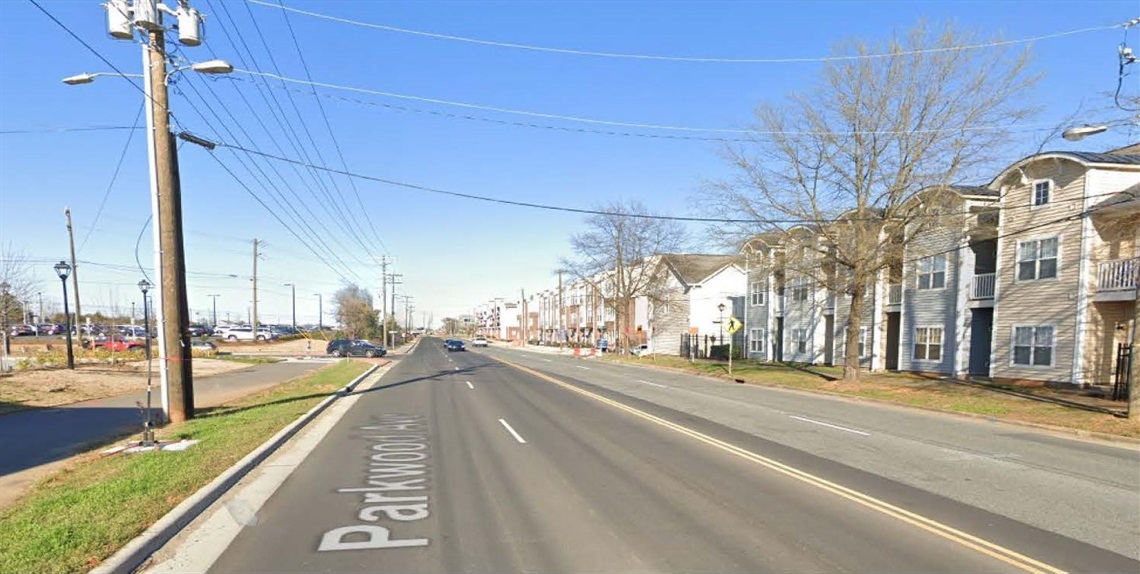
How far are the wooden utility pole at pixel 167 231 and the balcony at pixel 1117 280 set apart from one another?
89.8ft

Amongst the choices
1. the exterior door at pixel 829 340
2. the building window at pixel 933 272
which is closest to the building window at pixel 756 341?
the exterior door at pixel 829 340

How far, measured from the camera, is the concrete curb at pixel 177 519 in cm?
511

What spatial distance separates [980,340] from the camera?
29438 mm

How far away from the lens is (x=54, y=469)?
9.54 m

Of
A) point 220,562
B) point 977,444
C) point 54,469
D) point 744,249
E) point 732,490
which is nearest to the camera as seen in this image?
point 220,562

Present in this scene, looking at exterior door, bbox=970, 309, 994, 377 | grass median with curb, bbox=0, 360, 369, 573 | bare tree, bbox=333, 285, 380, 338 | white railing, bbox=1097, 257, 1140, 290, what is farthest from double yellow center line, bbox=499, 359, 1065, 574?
bare tree, bbox=333, 285, 380, 338

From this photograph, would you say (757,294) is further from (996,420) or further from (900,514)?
(900,514)

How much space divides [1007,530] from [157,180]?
14.9 meters

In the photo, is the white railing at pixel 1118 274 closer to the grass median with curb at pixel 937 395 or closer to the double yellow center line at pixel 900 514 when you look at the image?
the grass median with curb at pixel 937 395

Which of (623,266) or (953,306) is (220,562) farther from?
(623,266)

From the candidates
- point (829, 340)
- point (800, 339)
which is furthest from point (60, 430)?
point (800, 339)

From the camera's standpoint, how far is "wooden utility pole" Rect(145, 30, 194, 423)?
13242 millimetres

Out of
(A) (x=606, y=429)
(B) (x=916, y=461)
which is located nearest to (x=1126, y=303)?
(B) (x=916, y=461)

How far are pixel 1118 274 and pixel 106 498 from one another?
28.4 meters
